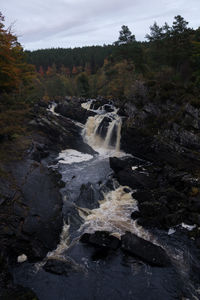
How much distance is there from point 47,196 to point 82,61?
4056 inches

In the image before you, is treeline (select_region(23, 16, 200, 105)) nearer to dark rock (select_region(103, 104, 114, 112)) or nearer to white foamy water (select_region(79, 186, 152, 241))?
dark rock (select_region(103, 104, 114, 112))

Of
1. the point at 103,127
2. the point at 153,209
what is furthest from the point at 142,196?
the point at 103,127

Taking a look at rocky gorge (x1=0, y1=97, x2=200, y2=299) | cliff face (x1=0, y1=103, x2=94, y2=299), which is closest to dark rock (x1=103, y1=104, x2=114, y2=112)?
rocky gorge (x1=0, y1=97, x2=200, y2=299)

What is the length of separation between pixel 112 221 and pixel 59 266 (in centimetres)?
568

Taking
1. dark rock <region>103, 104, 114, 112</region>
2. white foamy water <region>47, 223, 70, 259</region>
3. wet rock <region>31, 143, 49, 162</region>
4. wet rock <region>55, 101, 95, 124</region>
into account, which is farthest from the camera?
wet rock <region>55, 101, 95, 124</region>

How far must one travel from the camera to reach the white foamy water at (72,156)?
31.2 m

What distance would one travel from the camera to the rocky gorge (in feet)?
39.2

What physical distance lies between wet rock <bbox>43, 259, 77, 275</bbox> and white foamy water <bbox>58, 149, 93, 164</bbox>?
18613 mm

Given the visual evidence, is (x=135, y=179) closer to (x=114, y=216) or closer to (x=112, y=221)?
(x=114, y=216)

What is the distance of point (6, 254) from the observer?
12562 millimetres

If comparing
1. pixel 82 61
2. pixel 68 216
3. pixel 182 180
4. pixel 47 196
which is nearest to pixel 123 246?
pixel 68 216

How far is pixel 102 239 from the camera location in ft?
47.8

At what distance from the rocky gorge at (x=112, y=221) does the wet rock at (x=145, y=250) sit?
60mm

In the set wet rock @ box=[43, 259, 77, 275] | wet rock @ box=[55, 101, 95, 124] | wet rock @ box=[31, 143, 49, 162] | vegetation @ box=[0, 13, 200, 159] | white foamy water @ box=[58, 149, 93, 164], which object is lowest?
wet rock @ box=[43, 259, 77, 275]
